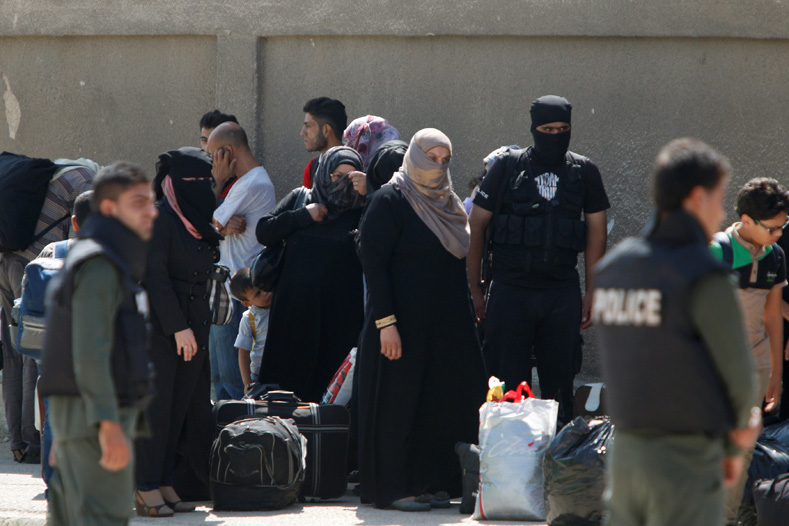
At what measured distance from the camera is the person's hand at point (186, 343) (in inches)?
197

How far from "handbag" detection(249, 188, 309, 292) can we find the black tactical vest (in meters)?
3.44

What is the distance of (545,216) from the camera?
561 cm

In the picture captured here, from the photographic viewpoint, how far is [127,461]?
128 inches

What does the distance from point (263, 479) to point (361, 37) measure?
141 inches

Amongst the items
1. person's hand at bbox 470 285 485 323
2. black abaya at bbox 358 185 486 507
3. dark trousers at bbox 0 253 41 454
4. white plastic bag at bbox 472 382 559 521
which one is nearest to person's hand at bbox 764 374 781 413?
white plastic bag at bbox 472 382 559 521

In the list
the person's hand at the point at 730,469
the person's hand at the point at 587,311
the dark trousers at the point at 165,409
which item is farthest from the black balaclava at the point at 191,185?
the person's hand at the point at 730,469

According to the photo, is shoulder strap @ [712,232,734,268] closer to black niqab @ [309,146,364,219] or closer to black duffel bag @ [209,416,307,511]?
black niqab @ [309,146,364,219]

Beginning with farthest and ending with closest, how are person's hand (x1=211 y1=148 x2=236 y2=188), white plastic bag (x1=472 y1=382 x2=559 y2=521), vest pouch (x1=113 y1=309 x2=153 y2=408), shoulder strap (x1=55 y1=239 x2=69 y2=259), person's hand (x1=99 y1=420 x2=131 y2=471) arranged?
person's hand (x1=211 y1=148 x2=236 y2=188), shoulder strap (x1=55 y1=239 x2=69 y2=259), white plastic bag (x1=472 y1=382 x2=559 y2=521), vest pouch (x1=113 y1=309 x2=153 y2=408), person's hand (x1=99 y1=420 x2=131 y2=471)

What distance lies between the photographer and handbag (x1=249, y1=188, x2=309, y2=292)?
19.8 feet

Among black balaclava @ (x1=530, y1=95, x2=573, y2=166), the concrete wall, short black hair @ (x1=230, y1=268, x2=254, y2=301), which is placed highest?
the concrete wall

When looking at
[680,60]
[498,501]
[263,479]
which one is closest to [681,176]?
[498,501]

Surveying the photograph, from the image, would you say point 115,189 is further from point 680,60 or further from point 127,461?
point 680,60

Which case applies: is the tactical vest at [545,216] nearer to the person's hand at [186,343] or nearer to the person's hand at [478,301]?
the person's hand at [478,301]

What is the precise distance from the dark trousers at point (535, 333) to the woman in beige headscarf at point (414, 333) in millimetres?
183
